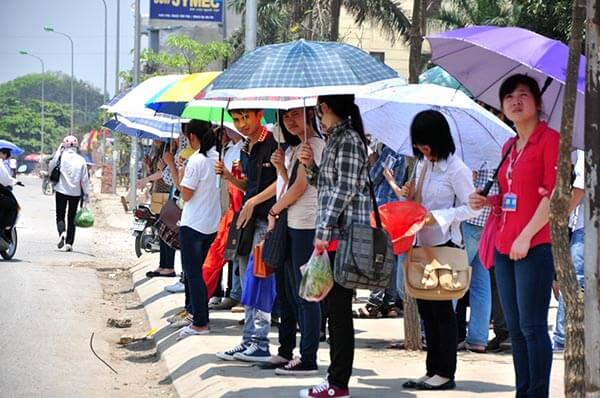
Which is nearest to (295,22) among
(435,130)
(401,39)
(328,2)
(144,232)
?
(328,2)

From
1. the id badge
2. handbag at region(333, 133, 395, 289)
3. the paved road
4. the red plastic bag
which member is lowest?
the paved road

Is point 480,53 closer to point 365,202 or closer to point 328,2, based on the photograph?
point 365,202

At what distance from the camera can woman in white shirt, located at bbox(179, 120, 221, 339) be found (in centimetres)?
1012

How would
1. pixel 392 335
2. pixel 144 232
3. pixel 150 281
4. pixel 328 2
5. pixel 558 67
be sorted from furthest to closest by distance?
pixel 328 2 → pixel 144 232 → pixel 150 281 → pixel 392 335 → pixel 558 67

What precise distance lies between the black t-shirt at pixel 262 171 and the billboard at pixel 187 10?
35.0 metres

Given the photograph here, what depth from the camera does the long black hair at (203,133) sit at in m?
10.3

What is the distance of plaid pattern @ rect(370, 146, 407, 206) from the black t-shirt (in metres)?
1.65

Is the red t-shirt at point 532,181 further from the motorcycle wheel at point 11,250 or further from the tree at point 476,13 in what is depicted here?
the tree at point 476,13

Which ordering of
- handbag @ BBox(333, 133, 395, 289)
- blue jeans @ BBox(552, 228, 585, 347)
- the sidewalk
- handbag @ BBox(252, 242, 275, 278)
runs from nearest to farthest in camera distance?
handbag @ BBox(333, 133, 395, 289)
the sidewalk
handbag @ BBox(252, 242, 275, 278)
blue jeans @ BBox(552, 228, 585, 347)

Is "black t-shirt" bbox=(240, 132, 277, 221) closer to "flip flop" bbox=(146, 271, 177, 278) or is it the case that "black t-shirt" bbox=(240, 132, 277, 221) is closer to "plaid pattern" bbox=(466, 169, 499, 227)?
"plaid pattern" bbox=(466, 169, 499, 227)

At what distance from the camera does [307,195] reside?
7.89m

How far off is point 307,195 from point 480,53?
5.05ft

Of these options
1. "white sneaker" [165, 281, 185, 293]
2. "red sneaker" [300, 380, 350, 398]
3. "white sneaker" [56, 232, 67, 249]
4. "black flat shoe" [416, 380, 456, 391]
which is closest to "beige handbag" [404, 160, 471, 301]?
"black flat shoe" [416, 380, 456, 391]

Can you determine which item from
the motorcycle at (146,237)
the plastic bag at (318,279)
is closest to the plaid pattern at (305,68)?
the plastic bag at (318,279)
